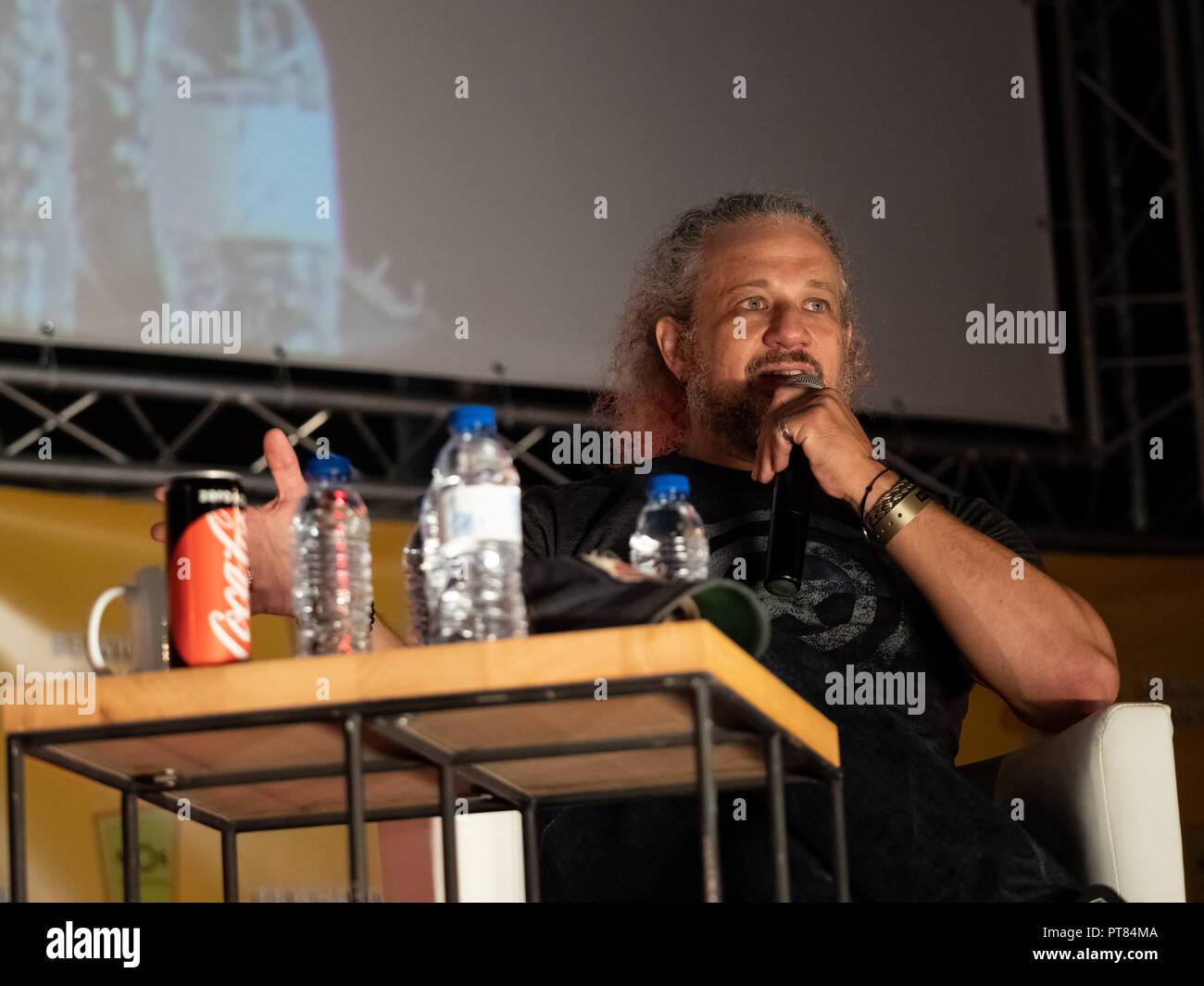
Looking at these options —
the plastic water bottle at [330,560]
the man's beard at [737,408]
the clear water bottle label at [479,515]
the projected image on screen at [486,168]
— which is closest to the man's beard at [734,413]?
the man's beard at [737,408]

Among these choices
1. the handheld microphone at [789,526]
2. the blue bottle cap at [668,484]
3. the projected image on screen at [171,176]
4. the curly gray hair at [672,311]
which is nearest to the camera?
the blue bottle cap at [668,484]

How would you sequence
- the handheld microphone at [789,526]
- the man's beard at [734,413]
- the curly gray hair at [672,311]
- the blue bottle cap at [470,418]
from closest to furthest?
the blue bottle cap at [470,418], the handheld microphone at [789,526], the man's beard at [734,413], the curly gray hair at [672,311]

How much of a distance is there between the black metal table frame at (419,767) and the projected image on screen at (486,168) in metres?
1.60

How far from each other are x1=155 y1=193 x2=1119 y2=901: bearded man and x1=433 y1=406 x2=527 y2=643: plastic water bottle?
0.23 metres

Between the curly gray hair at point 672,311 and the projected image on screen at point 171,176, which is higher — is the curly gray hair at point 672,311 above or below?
below

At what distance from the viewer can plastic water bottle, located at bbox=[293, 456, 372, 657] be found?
1.35 metres

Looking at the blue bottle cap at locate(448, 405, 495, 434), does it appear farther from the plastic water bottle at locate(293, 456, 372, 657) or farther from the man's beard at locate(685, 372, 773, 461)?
the man's beard at locate(685, 372, 773, 461)

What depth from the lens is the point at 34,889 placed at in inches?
121

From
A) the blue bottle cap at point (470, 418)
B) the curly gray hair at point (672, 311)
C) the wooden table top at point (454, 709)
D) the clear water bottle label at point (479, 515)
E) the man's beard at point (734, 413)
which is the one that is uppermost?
the curly gray hair at point (672, 311)

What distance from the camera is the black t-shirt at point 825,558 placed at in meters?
2.03

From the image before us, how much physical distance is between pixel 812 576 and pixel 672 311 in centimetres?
68

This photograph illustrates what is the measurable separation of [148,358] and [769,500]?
193 cm

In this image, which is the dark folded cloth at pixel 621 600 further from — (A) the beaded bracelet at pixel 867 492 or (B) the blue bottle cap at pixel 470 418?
(A) the beaded bracelet at pixel 867 492

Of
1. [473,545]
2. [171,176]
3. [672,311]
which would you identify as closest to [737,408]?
[672,311]
